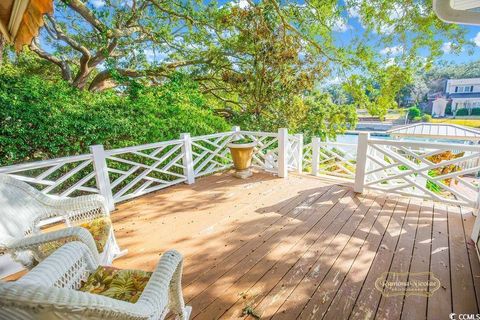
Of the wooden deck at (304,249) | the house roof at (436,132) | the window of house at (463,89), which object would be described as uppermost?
the window of house at (463,89)

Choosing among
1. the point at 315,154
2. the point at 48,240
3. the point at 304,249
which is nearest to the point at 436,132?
the point at 315,154

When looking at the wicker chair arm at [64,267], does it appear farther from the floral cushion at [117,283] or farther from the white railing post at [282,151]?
the white railing post at [282,151]

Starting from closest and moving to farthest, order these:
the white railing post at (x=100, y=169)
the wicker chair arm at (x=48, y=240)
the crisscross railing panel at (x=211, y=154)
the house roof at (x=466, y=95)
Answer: the wicker chair arm at (x=48, y=240), the white railing post at (x=100, y=169), the crisscross railing panel at (x=211, y=154), the house roof at (x=466, y=95)

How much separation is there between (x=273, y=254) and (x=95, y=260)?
1.48m

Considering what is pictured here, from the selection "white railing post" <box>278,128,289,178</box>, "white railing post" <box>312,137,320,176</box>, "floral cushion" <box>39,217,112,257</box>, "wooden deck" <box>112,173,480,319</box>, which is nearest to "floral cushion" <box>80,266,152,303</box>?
"floral cushion" <box>39,217,112,257</box>

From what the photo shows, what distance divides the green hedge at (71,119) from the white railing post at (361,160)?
3060 mm

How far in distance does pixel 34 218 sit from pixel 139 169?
2179 millimetres

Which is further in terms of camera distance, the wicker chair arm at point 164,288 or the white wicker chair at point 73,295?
the wicker chair arm at point 164,288

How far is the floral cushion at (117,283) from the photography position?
124 centimetres

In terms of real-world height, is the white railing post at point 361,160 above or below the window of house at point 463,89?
below

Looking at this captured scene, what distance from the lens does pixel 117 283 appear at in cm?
132

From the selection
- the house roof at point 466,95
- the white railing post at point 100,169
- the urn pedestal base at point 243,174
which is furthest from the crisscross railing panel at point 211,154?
the house roof at point 466,95

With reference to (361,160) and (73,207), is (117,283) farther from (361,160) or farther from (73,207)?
(361,160)

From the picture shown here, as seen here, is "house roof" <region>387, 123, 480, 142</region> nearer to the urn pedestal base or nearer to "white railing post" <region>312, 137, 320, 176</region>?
"white railing post" <region>312, 137, 320, 176</region>
